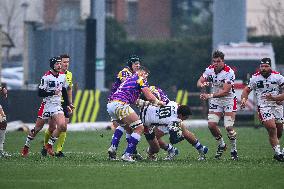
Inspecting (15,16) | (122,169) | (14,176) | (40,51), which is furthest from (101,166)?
(15,16)

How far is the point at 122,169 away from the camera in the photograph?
20594 mm

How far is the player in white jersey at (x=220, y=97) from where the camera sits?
79.4 ft

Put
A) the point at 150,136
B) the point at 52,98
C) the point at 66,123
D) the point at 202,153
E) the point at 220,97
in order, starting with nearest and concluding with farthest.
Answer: the point at 150,136 → the point at 202,153 → the point at 220,97 → the point at 52,98 → the point at 66,123

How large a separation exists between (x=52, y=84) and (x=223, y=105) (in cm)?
374

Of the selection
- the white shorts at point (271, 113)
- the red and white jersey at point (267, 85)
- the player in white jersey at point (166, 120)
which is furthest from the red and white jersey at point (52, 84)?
the white shorts at point (271, 113)

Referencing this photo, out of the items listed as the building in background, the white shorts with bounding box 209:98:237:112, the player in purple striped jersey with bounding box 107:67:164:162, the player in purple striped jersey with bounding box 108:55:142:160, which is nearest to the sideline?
the player in purple striped jersey with bounding box 108:55:142:160

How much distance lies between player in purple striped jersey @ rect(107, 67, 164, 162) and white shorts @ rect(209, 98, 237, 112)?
7.76 ft

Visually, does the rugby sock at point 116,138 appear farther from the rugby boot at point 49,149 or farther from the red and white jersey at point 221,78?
the red and white jersey at point 221,78

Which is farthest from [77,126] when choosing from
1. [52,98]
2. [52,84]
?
[52,84]

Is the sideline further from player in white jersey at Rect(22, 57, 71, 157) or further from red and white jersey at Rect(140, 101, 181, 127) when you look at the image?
red and white jersey at Rect(140, 101, 181, 127)

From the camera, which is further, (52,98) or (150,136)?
(52,98)

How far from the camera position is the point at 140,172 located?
2009 centimetres

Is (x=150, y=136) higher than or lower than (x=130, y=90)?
lower

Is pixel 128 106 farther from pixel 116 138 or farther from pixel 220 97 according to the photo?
pixel 220 97
